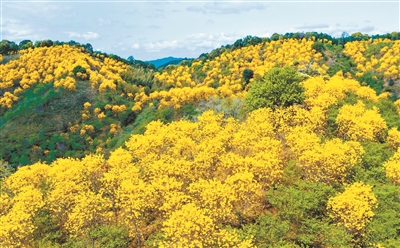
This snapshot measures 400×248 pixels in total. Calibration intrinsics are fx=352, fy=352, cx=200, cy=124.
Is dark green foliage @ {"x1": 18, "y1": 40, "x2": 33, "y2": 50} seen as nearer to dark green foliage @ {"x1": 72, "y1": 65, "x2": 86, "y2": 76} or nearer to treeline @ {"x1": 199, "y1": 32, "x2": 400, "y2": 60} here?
dark green foliage @ {"x1": 72, "y1": 65, "x2": 86, "y2": 76}

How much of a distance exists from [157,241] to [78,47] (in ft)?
392

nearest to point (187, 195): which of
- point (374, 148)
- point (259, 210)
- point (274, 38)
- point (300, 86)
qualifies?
point (259, 210)

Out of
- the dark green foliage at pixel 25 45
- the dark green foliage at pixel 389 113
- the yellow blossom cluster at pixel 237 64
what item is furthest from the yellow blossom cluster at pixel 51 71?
the dark green foliage at pixel 389 113

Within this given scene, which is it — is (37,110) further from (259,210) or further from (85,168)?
(259,210)

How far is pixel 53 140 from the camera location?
285 ft

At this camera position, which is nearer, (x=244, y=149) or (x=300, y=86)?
(x=244, y=149)

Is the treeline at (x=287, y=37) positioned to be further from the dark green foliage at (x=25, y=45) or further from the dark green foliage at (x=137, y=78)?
the dark green foliage at (x=25, y=45)

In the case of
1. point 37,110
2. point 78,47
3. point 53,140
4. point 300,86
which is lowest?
point 53,140

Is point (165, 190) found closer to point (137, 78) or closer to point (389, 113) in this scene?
point (389, 113)

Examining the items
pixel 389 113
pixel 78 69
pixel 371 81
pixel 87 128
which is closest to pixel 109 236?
pixel 389 113

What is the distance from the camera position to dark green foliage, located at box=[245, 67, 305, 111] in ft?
156

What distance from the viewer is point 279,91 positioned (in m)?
48.2

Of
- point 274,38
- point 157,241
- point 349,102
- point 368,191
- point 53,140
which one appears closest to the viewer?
point 157,241

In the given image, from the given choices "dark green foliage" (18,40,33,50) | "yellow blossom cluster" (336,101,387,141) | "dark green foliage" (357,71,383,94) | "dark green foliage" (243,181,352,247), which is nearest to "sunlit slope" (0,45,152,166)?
"dark green foliage" (18,40,33,50)
